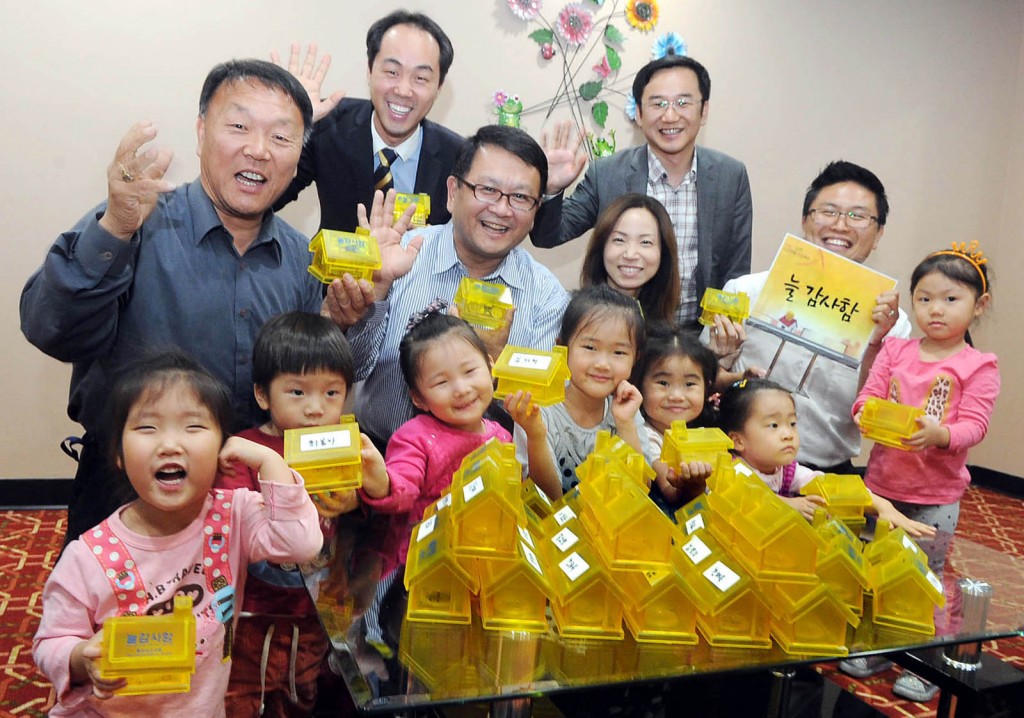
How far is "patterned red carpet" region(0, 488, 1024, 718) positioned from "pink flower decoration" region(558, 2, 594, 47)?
361 centimetres

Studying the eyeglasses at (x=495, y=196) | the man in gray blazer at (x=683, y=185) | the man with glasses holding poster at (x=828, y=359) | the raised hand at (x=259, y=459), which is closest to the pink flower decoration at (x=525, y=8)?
the man in gray blazer at (x=683, y=185)

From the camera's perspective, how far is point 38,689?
8.52 feet

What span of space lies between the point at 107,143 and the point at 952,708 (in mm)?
4183

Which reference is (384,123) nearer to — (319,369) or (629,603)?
(319,369)

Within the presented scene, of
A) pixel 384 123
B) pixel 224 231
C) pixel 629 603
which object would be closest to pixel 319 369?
pixel 224 231

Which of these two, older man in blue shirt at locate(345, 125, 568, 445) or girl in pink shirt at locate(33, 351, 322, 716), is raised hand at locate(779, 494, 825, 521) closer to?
older man in blue shirt at locate(345, 125, 568, 445)

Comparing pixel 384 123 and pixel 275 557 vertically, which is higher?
pixel 384 123

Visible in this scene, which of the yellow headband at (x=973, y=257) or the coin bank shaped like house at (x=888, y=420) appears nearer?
the coin bank shaped like house at (x=888, y=420)

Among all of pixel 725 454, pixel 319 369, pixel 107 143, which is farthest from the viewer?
pixel 107 143

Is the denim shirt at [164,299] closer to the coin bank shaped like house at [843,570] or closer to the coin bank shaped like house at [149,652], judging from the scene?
the coin bank shaped like house at [149,652]

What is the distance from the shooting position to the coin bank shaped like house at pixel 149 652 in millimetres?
1237

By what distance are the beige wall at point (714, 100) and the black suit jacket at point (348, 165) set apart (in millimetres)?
1134

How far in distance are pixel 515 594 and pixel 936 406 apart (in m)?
2.18

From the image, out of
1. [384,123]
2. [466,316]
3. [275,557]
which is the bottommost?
[275,557]
